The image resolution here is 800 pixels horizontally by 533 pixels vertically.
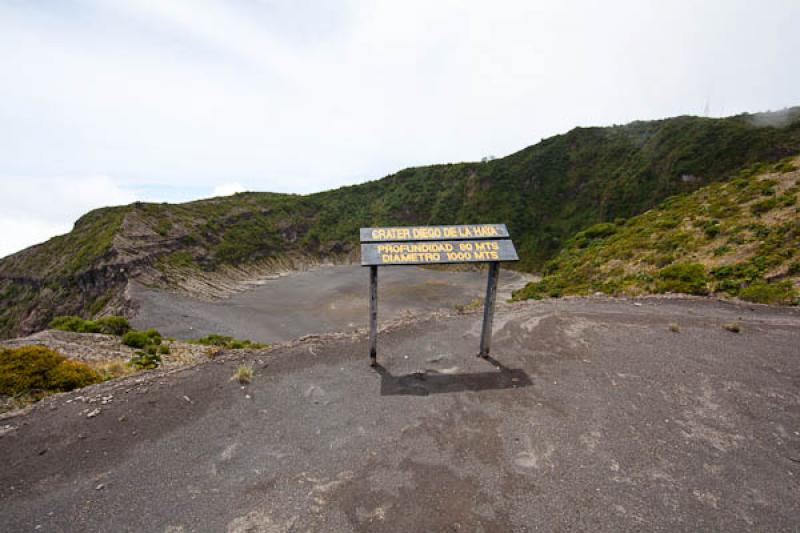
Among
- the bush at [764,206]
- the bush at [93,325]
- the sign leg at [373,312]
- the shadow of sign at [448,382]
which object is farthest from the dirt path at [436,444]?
the bush at [93,325]

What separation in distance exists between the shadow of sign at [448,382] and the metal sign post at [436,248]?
4.45ft

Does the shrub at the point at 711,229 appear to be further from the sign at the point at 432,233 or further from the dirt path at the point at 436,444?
the sign at the point at 432,233

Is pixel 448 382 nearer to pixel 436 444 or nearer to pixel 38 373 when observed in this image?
pixel 436 444

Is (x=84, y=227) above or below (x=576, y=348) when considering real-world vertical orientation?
above

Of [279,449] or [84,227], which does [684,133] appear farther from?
[84,227]

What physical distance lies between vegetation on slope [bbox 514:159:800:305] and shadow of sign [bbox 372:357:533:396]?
11.2 metres

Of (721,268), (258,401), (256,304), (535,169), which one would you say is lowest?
(256,304)

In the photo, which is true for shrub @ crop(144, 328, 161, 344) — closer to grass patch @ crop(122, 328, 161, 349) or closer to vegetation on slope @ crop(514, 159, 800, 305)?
grass patch @ crop(122, 328, 161, 349)

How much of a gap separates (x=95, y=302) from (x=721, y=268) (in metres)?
65.0

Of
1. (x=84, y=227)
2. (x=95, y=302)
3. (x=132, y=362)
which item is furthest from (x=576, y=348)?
(x=84, y=227)

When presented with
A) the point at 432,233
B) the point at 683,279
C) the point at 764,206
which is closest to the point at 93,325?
the point at 432,233

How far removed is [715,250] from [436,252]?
18705 mm

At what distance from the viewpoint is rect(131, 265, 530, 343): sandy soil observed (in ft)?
122

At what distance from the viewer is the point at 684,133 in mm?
55812
